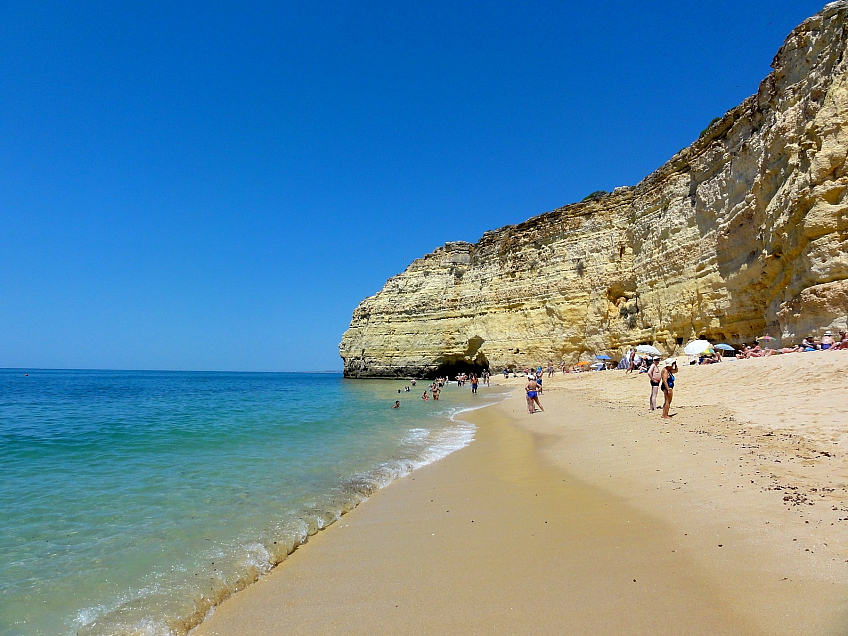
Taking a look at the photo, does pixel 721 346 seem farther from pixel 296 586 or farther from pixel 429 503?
pixel 296 586

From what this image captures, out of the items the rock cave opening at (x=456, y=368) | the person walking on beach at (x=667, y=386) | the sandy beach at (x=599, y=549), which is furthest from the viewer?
the rock cave opening at (x=456, y=368)

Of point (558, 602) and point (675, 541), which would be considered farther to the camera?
point (675, 541)

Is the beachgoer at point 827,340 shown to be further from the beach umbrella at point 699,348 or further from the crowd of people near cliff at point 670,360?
the beach umbrella at point 699,348

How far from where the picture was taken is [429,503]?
4.99m

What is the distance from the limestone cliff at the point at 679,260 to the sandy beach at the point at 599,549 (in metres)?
11.9

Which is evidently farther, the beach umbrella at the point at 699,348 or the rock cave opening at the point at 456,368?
the rock cave opening at the point at 456,368

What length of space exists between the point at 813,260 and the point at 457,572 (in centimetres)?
1707

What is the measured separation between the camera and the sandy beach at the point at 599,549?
7.91ft

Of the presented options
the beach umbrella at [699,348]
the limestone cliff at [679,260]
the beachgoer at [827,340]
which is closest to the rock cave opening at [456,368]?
the limestone cliff at [679,260]

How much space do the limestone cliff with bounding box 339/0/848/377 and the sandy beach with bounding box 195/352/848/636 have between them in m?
11.9

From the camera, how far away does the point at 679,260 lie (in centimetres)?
2430

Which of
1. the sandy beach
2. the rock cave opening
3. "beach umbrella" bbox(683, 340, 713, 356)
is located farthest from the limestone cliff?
the sandy beach

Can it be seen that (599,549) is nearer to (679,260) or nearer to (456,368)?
(679,260)

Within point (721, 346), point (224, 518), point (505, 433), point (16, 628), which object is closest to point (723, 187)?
point (721, 346)
